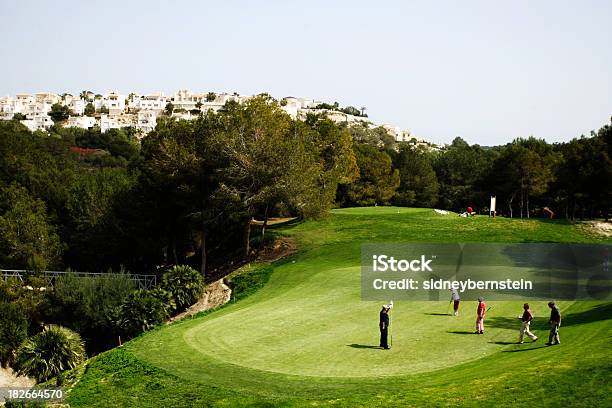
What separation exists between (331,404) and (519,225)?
38.7m

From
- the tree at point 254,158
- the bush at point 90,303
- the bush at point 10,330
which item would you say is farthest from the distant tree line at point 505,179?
the bush at point 10,330

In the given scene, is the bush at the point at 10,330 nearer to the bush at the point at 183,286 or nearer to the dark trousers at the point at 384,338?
the bush at the point at 183,286

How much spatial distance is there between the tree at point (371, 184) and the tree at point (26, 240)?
3668 centimetres

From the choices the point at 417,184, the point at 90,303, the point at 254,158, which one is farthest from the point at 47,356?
the point at 417,184

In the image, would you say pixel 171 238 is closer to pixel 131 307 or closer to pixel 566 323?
pixel 131 307

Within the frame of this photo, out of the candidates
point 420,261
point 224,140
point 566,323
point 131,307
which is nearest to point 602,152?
point 420,261

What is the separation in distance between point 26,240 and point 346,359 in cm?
3483

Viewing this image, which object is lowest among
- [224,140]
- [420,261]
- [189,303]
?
[189,303]

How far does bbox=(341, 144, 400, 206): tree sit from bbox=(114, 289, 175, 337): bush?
45542 millimetres

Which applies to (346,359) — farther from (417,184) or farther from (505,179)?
(417,184)

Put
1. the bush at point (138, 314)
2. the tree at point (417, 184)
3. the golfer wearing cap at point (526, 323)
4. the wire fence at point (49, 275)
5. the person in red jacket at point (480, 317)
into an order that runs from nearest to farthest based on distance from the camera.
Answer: the golfer wearing cap at point (526, 323), the person in red jacket at point (480, 317), the bush at point (138, 314), the wire fence at point (49, 275), the tree at point (417, 184)

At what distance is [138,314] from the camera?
32938 mm

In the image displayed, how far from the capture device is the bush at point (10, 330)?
31.0 meters

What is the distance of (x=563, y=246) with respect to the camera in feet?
Result: 133
